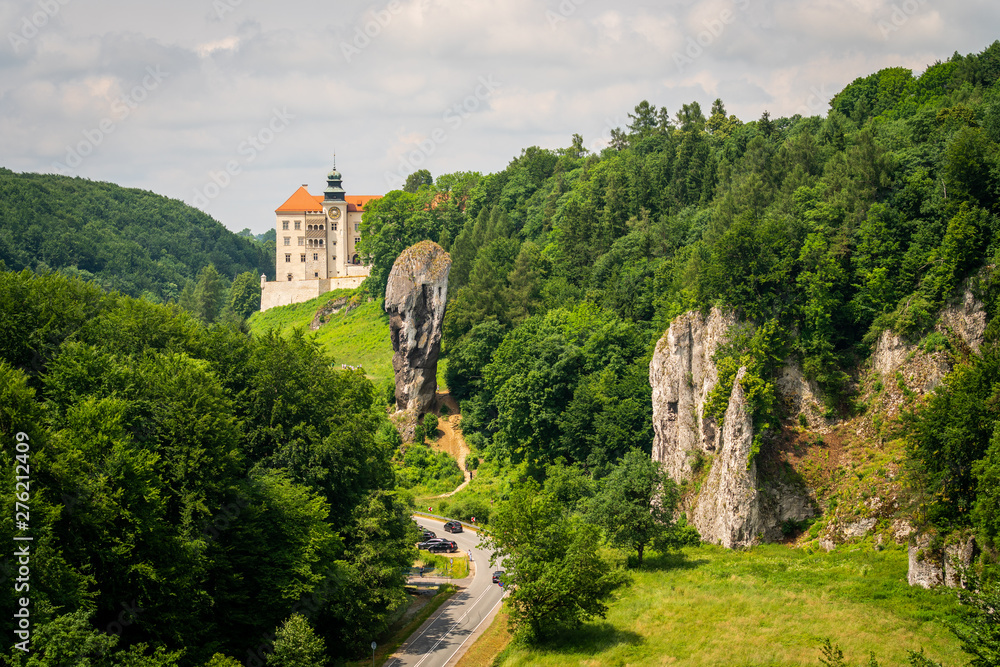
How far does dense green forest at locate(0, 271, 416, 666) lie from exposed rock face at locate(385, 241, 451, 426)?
2604 cm

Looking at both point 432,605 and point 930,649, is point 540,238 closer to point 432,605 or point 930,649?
point 432,605

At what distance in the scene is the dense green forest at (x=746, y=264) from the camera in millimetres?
50438

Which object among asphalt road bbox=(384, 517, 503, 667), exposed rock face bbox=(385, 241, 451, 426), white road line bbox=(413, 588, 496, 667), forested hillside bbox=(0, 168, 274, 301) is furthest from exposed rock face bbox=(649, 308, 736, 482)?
forested hillside bbox=(0, 168, 274, 301)

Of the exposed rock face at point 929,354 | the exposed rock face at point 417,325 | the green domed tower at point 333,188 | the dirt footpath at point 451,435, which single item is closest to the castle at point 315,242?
the green domed tower at point 333,188

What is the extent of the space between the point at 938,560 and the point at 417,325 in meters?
50.5

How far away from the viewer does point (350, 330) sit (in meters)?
104

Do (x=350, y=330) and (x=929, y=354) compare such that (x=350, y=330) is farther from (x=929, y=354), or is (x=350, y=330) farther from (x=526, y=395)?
(x=929, y=354)

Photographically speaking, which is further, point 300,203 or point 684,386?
point 300,203

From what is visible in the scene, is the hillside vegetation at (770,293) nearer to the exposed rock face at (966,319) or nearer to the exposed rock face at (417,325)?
the exposed rock face at (966,319)

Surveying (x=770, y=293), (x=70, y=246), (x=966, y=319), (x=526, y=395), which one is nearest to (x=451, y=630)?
(x=770, y=293)

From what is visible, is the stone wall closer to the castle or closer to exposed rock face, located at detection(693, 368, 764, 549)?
the castle

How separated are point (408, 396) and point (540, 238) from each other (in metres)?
27.0

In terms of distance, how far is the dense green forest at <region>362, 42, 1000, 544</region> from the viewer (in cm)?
5044

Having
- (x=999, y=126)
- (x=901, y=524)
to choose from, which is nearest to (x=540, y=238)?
(x=999, y=126)
